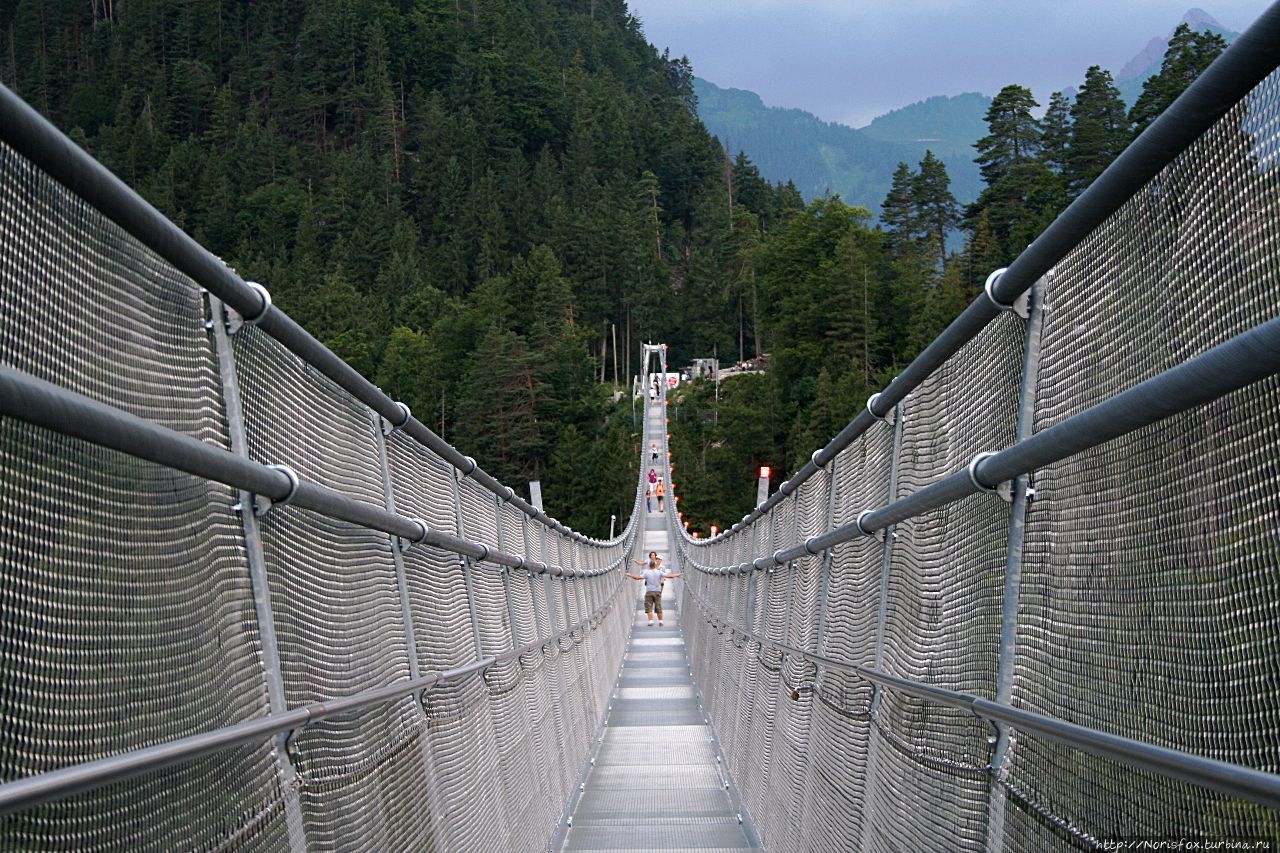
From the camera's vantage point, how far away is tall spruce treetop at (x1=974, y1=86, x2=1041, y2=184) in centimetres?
8938

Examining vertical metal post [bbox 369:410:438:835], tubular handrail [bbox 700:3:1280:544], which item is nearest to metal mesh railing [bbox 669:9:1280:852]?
tubular handrail [bbox 700:3:1280:544]

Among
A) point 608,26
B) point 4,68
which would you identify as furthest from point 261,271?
point 608,26

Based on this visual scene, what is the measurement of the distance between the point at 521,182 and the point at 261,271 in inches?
1015

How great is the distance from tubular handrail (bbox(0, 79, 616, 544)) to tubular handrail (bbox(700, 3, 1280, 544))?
120 centimetres

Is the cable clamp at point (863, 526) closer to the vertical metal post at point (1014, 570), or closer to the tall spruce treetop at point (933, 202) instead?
the vertical metal post at point (1014, 570)

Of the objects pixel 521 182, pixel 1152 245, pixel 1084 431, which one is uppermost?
pixel 521 182

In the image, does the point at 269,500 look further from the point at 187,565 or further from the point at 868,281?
the point at 868,281

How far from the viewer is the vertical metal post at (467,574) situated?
5.28 metres

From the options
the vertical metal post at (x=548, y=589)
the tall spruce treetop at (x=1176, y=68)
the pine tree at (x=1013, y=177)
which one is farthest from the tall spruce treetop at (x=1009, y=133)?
the vertical metal post at (x=548, y=589)

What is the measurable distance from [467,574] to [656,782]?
3728 mm

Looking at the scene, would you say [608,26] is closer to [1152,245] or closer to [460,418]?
[460,418]


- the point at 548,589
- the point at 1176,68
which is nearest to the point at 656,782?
the point at 548,589

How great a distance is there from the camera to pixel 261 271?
104 metres

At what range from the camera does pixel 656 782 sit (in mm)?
8672
